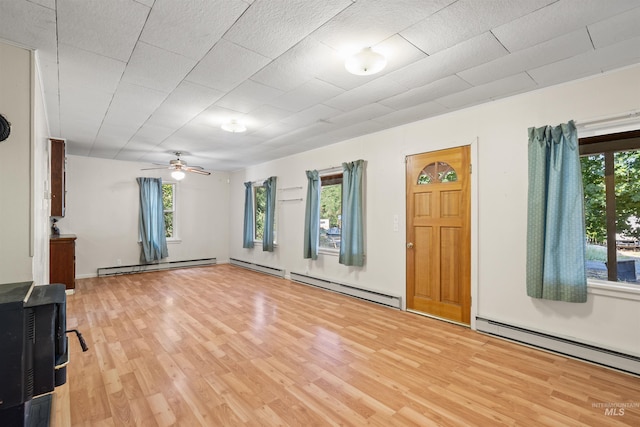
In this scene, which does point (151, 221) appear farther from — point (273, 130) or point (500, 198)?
point (500, 198)

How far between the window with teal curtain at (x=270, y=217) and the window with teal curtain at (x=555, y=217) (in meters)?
4.76

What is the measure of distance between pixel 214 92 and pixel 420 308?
3.61m

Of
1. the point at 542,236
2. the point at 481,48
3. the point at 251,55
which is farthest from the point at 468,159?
the point at 251,55

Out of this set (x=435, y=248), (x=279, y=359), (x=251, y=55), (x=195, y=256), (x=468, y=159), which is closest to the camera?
(x=251, y=55)

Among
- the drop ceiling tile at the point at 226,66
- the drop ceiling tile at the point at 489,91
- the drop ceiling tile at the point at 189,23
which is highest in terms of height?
the drop ceiling tile at the point at 189,23

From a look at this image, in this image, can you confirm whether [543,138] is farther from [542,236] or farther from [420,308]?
[420,308]

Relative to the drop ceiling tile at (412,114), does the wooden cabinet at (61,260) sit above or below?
below

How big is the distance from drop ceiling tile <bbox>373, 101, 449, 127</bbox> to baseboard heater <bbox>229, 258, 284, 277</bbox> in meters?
3.84

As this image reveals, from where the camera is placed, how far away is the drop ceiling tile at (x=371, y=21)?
1.83 metres

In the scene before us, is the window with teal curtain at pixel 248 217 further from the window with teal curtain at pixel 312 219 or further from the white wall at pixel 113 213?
the window with teal curtain at pixel 312 219

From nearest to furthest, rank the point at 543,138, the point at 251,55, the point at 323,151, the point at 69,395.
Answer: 1. the point at 69,395
2. the point at 251,55
3. the point at 543,138
4. the point at 323,151

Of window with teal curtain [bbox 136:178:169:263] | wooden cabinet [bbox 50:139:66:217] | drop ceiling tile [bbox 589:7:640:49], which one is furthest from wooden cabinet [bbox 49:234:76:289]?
drop ceiling tile [bbox 589:7:640:49]

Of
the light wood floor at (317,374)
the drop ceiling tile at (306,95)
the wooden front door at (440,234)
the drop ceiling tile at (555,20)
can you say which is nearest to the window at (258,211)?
the light wood floor at (317,374)

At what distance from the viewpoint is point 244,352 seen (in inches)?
113
